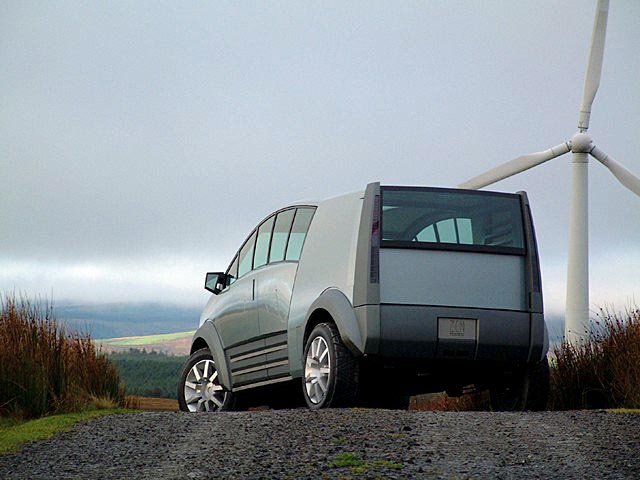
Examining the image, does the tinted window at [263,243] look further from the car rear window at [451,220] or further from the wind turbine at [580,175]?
the wind turbine at [580,175]

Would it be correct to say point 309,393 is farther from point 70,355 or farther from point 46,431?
point 70,355

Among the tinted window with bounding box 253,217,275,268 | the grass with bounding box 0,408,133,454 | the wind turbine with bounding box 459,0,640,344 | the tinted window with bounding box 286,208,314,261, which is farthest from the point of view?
the wind turbine with bounding box 459,0,640,344

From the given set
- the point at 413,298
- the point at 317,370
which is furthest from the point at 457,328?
the point at 317,370

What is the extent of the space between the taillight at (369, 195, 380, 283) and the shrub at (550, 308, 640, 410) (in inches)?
153

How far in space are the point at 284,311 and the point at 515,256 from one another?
8.56 feet

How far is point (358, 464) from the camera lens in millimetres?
7324

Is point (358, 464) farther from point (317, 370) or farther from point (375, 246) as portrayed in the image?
point (317, 370)

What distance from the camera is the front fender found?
13.1 metres

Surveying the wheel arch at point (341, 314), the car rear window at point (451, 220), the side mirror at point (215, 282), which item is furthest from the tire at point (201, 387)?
the car rear window at point (451, 220)

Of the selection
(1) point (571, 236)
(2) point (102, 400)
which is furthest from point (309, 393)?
(1) point (571, 236)

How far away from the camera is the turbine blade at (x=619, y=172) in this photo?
86.2 feet

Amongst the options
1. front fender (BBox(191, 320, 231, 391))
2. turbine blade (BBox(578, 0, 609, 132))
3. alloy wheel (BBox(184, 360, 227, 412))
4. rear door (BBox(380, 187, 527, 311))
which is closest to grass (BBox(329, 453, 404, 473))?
rear door (BBox(380, 187, 527, 311))

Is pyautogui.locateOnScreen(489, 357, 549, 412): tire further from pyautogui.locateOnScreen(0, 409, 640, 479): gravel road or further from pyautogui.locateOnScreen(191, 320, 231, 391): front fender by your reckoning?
pyautogui.locateOnScreen(191, 320, 231, 391): front fender

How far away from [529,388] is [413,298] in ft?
5.87
